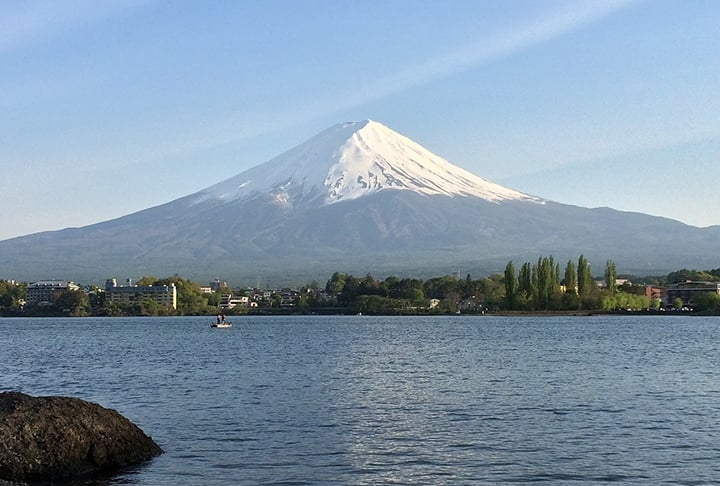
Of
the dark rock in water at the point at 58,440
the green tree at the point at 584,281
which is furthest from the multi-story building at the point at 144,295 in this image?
the dark rock in water at the point at 58,440

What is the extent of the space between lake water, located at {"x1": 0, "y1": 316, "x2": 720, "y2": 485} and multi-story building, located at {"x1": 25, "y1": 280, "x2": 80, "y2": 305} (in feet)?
445

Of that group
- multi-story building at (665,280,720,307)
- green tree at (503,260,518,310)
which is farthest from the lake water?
multi-story building at (665,280,720,307)

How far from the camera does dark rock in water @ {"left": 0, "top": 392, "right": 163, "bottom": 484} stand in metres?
16.4

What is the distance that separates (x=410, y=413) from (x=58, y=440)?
9.89 meters

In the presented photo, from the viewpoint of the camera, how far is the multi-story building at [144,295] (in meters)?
170

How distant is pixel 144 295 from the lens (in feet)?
570

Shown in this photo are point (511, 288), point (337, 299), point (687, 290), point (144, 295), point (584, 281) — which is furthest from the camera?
point (144, 295)

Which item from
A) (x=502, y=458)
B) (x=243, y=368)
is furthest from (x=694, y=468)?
(x=243, y=368)

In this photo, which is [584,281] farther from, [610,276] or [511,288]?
[511,288]

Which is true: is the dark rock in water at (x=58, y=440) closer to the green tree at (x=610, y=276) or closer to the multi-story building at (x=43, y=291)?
the green tree at (x=610, y=276)

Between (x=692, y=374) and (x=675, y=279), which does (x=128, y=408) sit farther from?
(x=675, y=279)

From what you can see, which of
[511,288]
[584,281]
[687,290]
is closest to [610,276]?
[584,281]

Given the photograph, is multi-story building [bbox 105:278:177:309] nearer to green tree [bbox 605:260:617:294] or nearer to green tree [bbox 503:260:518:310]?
green tree [bbox 503:260:518:310]

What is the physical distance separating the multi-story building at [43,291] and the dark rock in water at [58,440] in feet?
530
